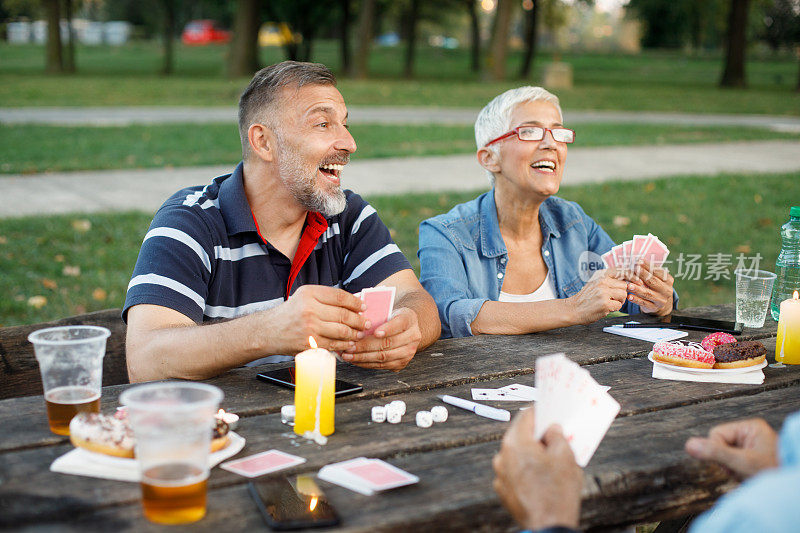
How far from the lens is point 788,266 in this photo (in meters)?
3.51

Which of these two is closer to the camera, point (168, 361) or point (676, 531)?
point (168, 361)

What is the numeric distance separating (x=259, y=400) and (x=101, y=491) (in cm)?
61

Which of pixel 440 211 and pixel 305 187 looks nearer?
pixel 305 187

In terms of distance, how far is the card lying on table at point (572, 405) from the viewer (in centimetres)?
156

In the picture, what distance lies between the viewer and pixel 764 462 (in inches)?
66.2

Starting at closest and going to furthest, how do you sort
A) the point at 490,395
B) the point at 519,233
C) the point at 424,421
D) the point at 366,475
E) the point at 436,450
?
the point at 366,475
the point at 436,450
the point at 424,421
the point at 490,395
the point at 519,233

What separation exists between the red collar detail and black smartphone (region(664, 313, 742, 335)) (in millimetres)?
1350

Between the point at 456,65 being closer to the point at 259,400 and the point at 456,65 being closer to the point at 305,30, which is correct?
the point at 305,30

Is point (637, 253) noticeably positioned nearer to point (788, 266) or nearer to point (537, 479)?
point (788, 266)

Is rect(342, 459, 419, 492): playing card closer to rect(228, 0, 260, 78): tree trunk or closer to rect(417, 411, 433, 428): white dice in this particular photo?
rect(417, 411, 433, 428): white dice

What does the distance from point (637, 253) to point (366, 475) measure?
1.75 metres

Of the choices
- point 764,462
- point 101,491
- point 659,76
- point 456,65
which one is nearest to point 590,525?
point 764,462

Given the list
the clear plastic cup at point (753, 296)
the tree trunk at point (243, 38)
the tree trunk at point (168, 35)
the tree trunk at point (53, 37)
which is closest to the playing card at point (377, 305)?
the clear plastic cup at point (753, 296)

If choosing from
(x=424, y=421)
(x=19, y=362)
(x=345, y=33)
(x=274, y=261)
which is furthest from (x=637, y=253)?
(x=345, y=33)
